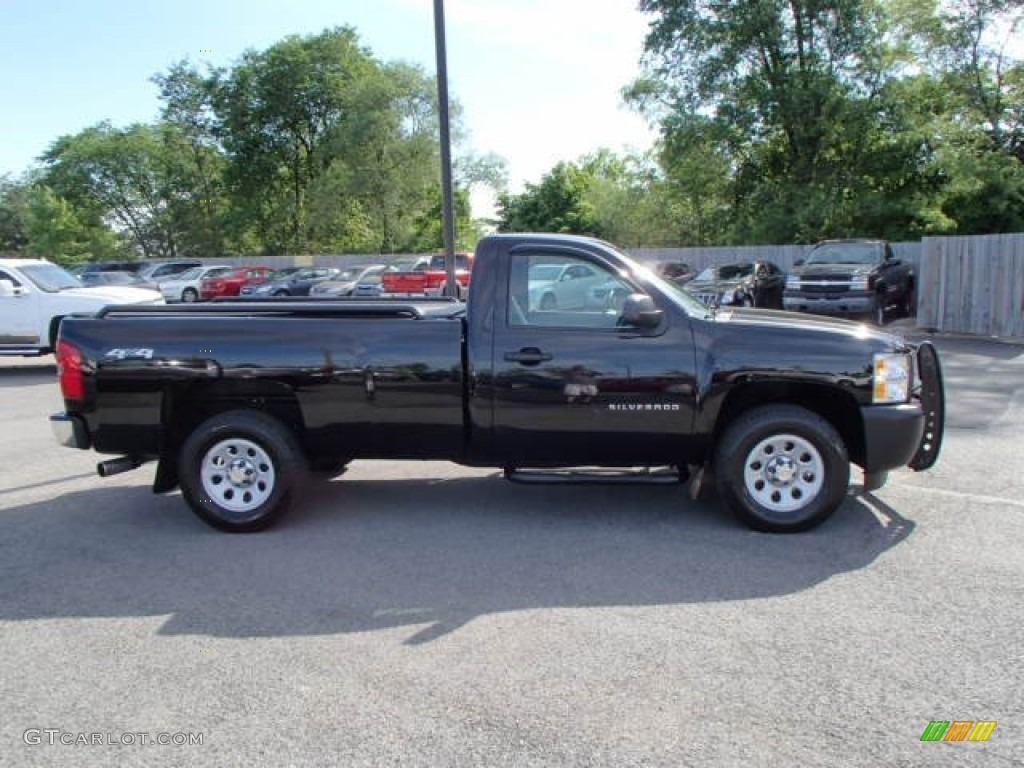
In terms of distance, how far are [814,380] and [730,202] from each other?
32315mm

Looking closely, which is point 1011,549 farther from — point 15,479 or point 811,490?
point 15,479

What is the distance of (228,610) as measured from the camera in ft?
14.0

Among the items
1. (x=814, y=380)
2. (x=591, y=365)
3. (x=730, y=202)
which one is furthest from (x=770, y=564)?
(x=730, y=202)

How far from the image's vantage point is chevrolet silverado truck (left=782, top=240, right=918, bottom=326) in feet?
59.6

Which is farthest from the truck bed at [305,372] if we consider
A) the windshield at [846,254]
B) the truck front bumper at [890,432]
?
the windshield at [846,254]

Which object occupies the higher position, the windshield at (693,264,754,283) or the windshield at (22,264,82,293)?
the windshield at (22,264,82,293)

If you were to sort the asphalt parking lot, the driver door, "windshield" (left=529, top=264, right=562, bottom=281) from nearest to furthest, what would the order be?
the asphalt parking lot, the driver door, "windshield" (left=529, top=264, right=562, bottom=281)

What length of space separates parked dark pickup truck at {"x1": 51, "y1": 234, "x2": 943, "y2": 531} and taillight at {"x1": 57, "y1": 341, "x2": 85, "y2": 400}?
0.5 inches

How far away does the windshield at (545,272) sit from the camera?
5422mm

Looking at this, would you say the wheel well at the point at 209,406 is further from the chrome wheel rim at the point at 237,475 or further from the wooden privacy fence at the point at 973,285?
the wooden privacy fence at the point at 973,285

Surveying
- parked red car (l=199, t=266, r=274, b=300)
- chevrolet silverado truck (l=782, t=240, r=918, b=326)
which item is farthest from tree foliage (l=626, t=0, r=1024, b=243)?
parked red car (l=199, t=266, r=274, b=300)

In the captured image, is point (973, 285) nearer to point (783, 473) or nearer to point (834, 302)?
point (834, 302)

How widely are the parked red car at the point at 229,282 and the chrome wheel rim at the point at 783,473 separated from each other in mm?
29334

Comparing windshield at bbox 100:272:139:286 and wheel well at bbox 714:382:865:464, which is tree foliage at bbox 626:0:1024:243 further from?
wheel well at bbox 714:382:865:464
